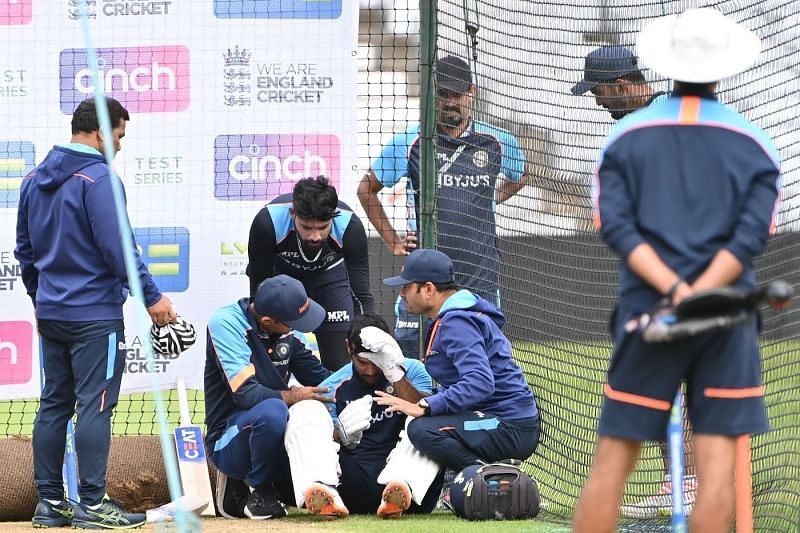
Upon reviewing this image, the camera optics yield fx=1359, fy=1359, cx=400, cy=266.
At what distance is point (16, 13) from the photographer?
767 cm

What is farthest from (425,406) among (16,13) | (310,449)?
(16,13)

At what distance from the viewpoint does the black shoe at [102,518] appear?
5.78 meters

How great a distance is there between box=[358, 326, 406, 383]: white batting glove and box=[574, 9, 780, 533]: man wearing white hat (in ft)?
7.93

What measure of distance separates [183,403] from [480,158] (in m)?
2.03

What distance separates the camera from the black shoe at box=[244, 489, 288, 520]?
617cm

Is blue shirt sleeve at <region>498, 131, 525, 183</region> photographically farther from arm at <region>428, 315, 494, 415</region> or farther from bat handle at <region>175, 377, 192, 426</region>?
bat handle at <region>175, 377, 192, 426</region>

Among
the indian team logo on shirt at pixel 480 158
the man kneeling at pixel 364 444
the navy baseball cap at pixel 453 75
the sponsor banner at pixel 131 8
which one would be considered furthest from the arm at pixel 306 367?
the sponsor banner at pixel 131 8

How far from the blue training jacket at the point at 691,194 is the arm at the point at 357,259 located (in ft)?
11.1

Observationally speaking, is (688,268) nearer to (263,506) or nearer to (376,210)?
(263,506)

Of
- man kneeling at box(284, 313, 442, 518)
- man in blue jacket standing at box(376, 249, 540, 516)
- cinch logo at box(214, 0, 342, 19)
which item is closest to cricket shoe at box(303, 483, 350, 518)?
man kneeling at box(284, 313, 442, 518)

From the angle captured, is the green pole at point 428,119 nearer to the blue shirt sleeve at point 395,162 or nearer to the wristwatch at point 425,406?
the blue shirt sleeve at point 395,162

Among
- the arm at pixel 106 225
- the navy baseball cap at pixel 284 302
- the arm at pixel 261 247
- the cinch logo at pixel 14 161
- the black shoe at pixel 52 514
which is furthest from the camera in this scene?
the cinch logo at pixel 14 161

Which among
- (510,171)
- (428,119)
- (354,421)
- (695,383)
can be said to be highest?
(428,119)

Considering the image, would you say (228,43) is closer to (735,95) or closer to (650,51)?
(735,95)
